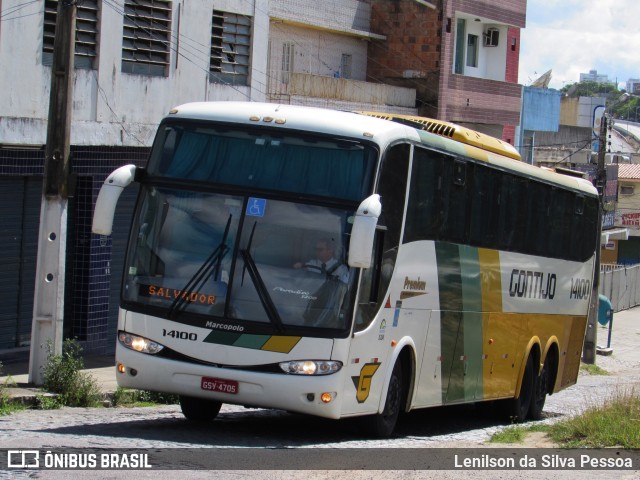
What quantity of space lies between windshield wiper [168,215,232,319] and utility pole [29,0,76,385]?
14.1 feet

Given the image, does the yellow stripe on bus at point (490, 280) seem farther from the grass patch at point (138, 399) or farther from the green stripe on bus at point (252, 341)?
the green stripe on bus at point (252, 341)

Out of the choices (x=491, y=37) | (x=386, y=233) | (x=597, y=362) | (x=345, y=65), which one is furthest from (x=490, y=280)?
(x=491, y=37)

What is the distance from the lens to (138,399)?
50.9 ft

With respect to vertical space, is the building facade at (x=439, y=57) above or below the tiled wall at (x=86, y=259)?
above

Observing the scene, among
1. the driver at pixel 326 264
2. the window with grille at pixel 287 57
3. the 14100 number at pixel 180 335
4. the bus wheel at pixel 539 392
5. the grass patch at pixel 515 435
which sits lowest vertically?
the bus wheel at pixel 539 392

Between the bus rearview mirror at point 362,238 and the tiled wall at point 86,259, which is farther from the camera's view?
the tiled wall at point 86,259

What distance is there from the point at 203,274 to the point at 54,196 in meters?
4.60

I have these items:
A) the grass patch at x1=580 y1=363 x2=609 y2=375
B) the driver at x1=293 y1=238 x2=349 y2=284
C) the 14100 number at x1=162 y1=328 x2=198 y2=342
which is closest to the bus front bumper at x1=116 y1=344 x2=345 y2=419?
the 14100 number at x1=162 y1=328 x2=198 y2=342

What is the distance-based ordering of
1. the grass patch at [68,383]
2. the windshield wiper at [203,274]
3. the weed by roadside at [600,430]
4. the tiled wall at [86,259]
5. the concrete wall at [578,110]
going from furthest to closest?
the concrete wall at [578,110]
the tiled wall at [86,259]
the grass patch at [68,383]
the weed by roadside at [600,430]
the windshield wiper at [203,274]

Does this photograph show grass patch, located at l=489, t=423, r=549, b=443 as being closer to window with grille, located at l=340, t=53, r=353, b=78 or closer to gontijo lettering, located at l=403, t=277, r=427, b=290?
gontijo lettering, located at l=403, t=277, r=427, b=290

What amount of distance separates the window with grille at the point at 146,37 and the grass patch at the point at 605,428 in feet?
33.8

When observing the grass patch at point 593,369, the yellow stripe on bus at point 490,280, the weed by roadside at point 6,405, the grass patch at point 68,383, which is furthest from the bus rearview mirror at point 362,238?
the grass patch at point 593,369

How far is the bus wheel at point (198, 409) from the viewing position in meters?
12.9

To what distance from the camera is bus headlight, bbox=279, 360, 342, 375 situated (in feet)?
35.6
